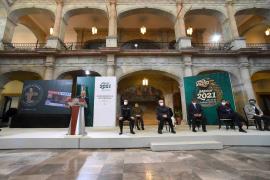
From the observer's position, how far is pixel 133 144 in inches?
209

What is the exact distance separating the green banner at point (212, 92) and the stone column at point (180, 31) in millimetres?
3597

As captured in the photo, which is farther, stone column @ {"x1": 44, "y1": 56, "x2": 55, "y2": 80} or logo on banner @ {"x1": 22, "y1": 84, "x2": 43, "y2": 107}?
stone column @ {"x1": 44, "y1": 56, "x2": 55, "y2": 80}

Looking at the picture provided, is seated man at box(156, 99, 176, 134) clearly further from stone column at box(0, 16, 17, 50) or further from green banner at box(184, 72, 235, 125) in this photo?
stone column at box(0, 16, 17, 50)

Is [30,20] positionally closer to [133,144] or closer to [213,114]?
[133,144]

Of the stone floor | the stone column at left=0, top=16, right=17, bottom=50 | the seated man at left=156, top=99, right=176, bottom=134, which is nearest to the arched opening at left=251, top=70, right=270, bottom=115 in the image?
the seated man at left=156, top=99, right=176, bottom=134

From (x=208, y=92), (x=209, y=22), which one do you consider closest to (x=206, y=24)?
(x=209, y=22)

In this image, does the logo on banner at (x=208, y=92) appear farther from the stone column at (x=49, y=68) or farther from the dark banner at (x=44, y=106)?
the stone column at (x=49, y=68)

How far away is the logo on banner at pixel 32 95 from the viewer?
30.8 feet

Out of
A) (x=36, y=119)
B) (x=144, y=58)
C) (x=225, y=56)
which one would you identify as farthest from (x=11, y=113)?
(x=225, y=56)

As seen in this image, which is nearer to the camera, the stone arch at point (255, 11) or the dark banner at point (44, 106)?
the dark banner at point (44, 106)

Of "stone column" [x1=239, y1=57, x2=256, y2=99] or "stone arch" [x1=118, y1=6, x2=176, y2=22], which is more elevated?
"stone arch" [x1=118, y1=6, x2=176, y2=22]

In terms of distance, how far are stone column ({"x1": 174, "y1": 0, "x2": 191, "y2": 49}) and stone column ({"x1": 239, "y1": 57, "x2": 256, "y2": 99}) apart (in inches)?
165

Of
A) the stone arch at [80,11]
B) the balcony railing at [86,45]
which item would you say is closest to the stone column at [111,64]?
the stone arch at [80,11]

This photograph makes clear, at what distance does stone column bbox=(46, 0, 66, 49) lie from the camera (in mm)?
11914
